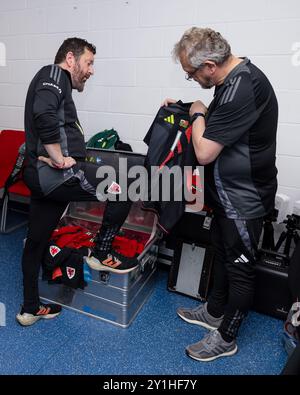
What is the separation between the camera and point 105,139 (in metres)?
2.49

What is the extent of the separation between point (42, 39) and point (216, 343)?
2.68 metres

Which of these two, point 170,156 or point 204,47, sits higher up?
point 204,47

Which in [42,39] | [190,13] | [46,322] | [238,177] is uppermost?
[190,13]

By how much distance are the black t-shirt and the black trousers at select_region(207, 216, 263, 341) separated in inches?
2.3

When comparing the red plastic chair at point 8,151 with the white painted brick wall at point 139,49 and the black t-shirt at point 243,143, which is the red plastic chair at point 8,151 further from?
the black t-shirt at point 243,143

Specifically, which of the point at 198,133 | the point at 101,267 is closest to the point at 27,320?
the point at 101,267

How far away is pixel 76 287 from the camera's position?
1.83 meters

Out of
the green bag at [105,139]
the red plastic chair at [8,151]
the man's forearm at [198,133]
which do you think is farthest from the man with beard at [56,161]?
the red plastic chair at [8,151]

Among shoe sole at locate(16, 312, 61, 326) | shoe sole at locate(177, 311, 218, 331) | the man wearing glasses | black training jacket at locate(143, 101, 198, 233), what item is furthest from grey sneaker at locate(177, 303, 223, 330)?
shoe sole at locate(16, 312, 61, 326)

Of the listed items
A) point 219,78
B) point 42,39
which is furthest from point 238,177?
point 42,39

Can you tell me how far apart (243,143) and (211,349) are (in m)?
1.06

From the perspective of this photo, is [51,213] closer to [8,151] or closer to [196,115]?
[196,115]

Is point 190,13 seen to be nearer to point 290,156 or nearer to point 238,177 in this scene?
point 290,156

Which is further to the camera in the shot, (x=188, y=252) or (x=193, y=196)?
(x=188, y=252)
